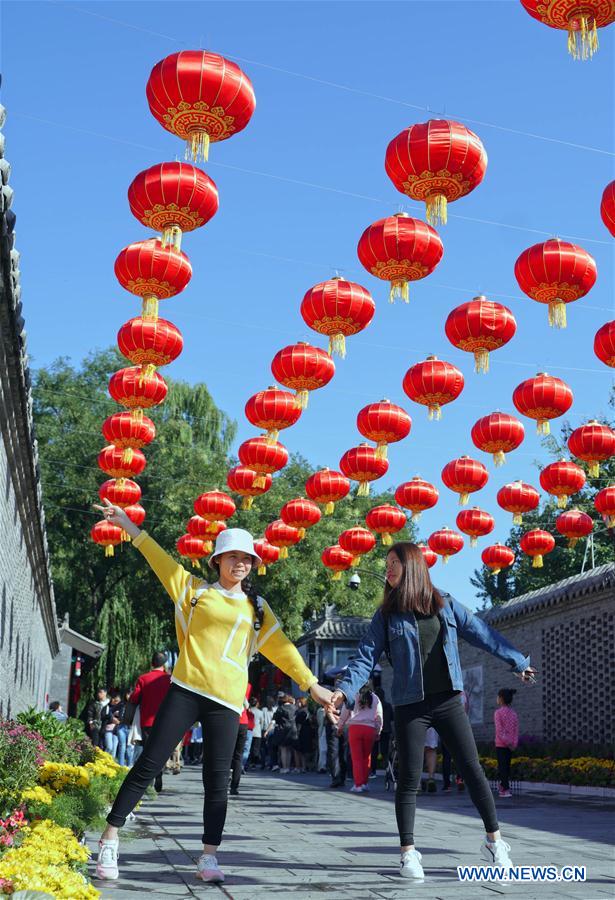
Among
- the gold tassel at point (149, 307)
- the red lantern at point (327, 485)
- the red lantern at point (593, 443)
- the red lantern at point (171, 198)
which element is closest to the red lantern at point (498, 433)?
the red lantern at point (593, 443)

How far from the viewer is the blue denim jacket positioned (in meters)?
5.42

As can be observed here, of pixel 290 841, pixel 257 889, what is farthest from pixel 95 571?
pixel 257 889

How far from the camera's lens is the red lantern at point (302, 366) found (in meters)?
13.2

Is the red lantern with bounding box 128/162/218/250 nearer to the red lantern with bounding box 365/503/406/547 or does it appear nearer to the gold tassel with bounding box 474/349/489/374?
the gold tassel with bounding box 474/349/489/374

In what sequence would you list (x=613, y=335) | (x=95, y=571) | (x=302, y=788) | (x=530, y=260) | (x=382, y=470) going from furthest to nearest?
(x=95, y=571) → (x=382, y=470) → (x=302, y=788) → (x=613, y=335) → (x=530, y=260)

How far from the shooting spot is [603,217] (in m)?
8.98

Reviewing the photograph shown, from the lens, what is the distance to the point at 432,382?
13.1 meters

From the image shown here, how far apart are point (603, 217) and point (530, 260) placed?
163cm

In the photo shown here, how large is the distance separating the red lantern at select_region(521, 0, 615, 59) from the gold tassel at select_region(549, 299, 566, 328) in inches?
143

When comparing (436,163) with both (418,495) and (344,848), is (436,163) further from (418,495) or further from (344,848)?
(418,495)

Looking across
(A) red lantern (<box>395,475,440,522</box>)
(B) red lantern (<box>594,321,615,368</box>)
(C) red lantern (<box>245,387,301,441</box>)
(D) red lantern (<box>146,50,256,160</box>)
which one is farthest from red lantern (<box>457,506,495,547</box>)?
(D) red lantern (<box>146,50,256,160</box>)

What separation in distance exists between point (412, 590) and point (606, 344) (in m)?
6.93

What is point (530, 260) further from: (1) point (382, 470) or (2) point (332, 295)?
(1) point (382, 470)

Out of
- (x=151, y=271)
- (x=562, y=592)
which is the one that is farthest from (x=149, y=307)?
(x=562, y=592)
